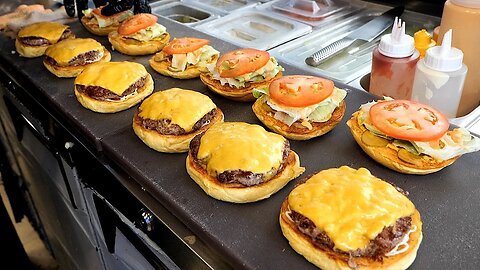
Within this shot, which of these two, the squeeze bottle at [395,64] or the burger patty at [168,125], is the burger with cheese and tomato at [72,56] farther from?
the squeeze bottle at [395,64]

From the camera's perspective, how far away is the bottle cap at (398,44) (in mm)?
1563

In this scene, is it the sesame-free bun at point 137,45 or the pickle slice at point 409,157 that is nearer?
the pickle slice at point 409,157

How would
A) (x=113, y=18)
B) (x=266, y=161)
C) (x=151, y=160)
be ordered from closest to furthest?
1. (x=266, y=161)
2. (x=151, y=160)
3. (x=113, y=18)

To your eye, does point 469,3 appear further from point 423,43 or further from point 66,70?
point 66,70

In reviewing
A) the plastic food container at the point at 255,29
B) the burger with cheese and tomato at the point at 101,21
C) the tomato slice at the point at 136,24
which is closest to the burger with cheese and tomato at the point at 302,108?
the plastic food container at the point at 255,29

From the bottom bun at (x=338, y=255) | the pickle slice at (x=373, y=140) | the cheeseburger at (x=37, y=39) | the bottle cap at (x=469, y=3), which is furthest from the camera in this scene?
the cheeseburger at (x=37, y=39)

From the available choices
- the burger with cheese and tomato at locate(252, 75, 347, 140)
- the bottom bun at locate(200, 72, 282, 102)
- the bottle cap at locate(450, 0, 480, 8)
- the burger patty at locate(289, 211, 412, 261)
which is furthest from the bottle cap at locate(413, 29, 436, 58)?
the burger patty at locate(289, 211, 412, 261)

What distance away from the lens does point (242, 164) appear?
1.20 meters

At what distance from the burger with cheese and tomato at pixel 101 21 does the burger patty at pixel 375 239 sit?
5.46ft

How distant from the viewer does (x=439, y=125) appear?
1.27m

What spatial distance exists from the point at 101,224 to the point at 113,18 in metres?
1.12

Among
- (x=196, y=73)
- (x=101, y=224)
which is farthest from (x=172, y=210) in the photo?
(x=196, y=73)

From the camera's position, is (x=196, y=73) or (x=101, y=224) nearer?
(x=101, y=224)

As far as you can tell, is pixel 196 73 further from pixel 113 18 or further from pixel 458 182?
pixel 458 182
